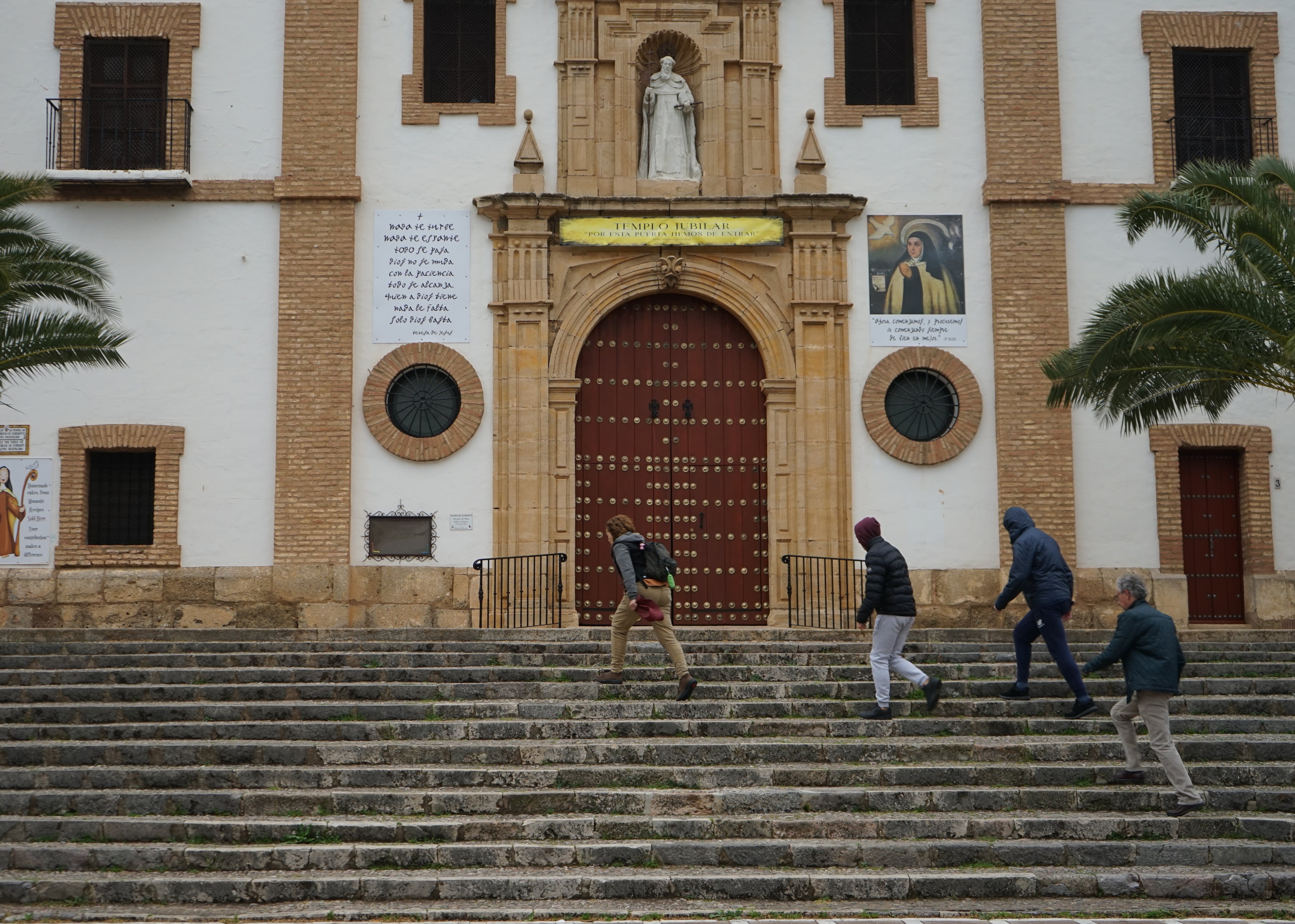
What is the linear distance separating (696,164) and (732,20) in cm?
180

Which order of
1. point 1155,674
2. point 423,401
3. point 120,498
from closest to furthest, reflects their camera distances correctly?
point 1155,674 → point 120,498 → point 423,401

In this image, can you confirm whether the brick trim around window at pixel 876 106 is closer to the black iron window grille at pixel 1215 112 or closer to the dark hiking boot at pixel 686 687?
the black iron window grille at pixel 1215 112

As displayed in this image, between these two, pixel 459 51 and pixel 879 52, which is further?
pixel 879 52

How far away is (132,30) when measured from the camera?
15.8m

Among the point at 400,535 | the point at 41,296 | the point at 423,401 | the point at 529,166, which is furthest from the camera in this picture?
the point at 529,166

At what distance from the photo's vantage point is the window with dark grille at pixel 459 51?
1612cm

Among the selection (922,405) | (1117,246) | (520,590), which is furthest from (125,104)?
(1117,246)

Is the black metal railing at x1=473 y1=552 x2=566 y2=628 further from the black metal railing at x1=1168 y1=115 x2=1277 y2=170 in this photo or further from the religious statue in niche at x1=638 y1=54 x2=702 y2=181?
the black metal railing at x1=1168 y1=115 x2=1277 y2=170

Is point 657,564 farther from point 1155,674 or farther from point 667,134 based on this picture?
point 667,134

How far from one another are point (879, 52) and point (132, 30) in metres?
8.98

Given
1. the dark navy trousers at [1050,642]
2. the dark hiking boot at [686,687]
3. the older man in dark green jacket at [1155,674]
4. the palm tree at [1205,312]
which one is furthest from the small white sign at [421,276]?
the older man in dark green jacket at [1155,674]

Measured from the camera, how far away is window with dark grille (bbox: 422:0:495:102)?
1612 centimetres

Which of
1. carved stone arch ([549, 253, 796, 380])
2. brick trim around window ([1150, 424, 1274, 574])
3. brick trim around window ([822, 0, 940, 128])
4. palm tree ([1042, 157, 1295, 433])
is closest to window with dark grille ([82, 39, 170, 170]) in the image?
carved stone arch ([549, 253, 796, 380])

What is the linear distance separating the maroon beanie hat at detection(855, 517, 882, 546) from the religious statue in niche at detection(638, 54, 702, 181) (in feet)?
22.4
